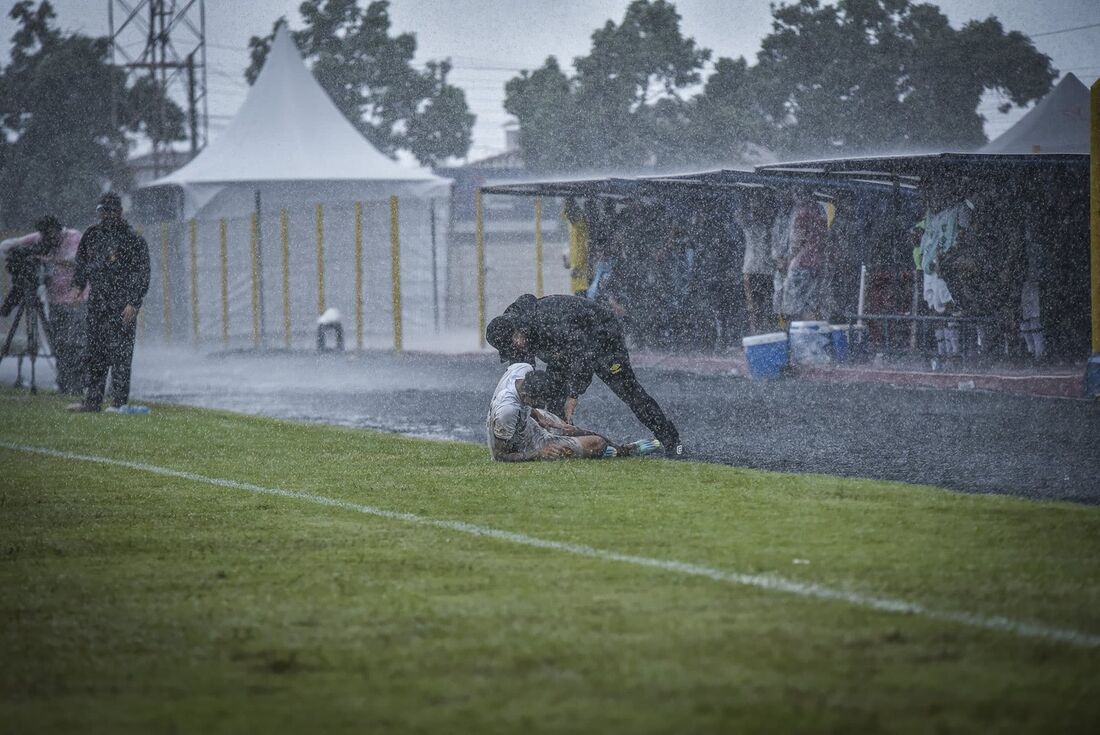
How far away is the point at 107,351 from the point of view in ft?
48.0

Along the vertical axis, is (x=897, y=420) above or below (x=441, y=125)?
below

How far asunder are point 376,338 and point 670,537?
81.7 feet

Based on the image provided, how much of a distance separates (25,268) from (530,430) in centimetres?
928

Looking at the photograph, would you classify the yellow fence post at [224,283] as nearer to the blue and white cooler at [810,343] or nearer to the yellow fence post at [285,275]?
the yellow fence post at [285,275]

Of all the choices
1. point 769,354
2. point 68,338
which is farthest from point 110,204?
point 769,354

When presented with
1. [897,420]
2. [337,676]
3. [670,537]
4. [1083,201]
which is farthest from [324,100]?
[337,676]

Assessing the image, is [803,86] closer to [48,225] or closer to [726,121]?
[726,121]

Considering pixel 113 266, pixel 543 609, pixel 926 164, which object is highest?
pixel 926 164

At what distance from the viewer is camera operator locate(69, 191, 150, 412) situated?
14.5m

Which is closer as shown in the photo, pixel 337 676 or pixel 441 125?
pixel 337 676

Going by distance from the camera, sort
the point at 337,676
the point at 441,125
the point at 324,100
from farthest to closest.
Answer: the point at 441,125 → the point at 324,100 → the point at 337,676

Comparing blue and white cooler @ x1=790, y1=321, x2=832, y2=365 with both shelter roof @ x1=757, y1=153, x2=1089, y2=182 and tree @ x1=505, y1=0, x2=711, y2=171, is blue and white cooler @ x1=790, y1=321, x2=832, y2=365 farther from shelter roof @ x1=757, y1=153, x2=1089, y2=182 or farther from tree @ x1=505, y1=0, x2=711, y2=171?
tree @ x1=505, y1=0, x2=711, y2=171

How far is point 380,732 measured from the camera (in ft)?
12.9

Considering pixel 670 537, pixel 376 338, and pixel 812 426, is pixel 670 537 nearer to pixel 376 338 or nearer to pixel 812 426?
pixel 812 426
